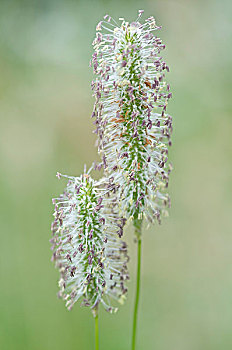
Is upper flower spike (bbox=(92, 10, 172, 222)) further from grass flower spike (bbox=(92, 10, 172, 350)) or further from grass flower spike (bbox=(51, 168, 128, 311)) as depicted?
grass flower spike (bbox=(51, 168, 128, 311))

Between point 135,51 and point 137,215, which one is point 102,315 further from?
point 135,51

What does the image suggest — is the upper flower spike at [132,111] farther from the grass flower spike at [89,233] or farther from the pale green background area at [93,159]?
the pale green background area at [93,159]

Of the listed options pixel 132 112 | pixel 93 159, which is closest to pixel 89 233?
pixel 132 112

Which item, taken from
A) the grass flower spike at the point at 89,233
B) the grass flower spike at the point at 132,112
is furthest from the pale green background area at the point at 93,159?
the grass flower spike at the point at 132,112

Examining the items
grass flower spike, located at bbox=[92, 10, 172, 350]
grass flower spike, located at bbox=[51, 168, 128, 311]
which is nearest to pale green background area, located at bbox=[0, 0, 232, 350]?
grass flower spike, located at bbox=[51, 168, 128, 311]

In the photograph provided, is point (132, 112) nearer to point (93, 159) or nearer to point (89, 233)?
point (89, 233)
